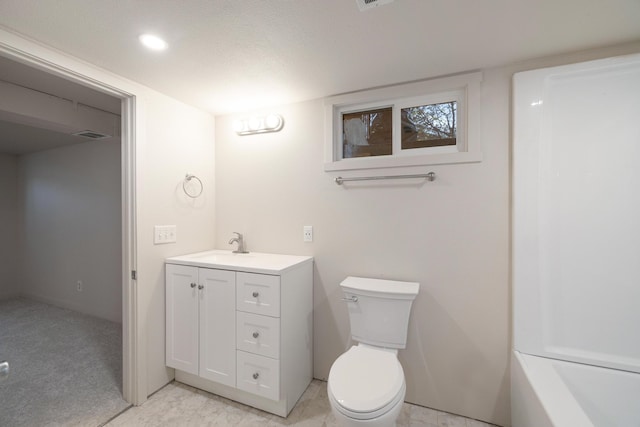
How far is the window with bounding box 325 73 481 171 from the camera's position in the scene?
172 centimetres

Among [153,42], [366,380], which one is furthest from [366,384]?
[153,42]

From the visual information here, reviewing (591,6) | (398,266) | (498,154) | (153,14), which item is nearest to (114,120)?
(153,14)

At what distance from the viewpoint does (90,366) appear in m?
2.22

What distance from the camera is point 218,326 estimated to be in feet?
6.00

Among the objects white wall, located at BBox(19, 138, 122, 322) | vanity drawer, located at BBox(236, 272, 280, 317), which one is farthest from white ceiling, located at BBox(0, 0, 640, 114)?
white wall, located at BBox(19, 138, 122, 322)

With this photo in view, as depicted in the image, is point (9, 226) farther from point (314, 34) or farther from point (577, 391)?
point (577, 391)

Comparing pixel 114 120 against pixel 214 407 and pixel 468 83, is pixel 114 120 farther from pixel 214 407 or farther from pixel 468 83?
pixel 468 83

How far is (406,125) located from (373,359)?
1553 mm

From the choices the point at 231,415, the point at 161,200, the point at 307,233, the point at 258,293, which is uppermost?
the point at 161,200

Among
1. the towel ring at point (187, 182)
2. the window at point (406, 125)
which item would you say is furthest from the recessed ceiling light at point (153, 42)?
the window at point (406, 125)

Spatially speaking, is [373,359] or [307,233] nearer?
[373,359]

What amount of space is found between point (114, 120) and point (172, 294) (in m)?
1.99

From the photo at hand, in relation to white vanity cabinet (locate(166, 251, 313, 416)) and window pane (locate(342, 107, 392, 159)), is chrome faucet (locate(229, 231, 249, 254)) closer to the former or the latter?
white vanity cabinet (locate(166, 251, 313, 416))

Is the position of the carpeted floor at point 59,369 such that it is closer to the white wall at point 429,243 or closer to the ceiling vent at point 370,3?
the white wall at point 429,243
